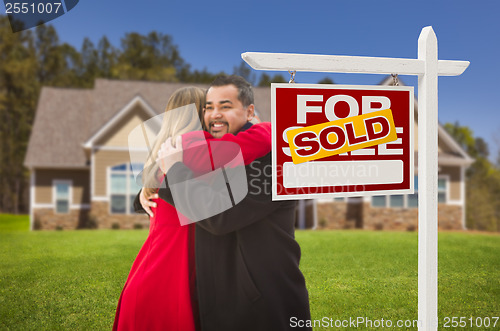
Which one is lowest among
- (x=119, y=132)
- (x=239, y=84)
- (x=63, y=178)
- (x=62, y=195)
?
(x=62, y=195)

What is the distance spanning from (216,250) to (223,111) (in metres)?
0.91

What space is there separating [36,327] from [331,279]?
309 centimetres

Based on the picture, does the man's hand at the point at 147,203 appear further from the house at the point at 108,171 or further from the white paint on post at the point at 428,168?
the house at the point at 108,171

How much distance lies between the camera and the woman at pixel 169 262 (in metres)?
2.84

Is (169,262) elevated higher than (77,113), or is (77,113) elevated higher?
(77,113)

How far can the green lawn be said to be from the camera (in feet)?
14.3

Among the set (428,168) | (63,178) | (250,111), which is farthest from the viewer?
(63,178)

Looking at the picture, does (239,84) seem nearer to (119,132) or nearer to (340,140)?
(340,140)

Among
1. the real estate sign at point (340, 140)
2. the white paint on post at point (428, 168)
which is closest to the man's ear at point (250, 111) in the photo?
the real estate sign at point (340, 140)

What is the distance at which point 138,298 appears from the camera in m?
2.85

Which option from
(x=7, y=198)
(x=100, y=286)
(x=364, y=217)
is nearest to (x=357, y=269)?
(x=100, y=286)

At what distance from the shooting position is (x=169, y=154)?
2734 mm

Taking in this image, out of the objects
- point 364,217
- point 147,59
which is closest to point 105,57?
point 147,59

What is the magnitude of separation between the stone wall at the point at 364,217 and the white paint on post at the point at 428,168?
12744 millimetres
